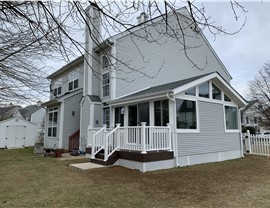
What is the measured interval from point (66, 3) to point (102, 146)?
7610 millimetres

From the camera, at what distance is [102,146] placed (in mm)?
9836

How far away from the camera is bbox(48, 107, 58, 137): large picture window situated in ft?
50.8

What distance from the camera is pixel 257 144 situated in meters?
13.2

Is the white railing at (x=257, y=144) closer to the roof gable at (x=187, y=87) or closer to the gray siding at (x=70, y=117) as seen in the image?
the roof gable at (x=187, y=87)

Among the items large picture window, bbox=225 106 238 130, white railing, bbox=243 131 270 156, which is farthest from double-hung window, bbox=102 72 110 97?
white railing, bbox=243 131 270 156

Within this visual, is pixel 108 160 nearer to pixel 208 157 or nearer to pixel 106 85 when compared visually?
pixel 208 157

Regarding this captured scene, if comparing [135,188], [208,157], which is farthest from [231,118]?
[135,188]

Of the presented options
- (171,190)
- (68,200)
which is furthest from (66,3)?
(171,190)

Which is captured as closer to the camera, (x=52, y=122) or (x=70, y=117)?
(x=70, y=117)

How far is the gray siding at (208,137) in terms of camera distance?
30.9 ft

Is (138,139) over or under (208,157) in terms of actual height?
over

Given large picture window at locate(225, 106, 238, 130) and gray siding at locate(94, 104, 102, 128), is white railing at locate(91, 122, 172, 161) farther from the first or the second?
large picture window at locate(225, 106, 238, 130)

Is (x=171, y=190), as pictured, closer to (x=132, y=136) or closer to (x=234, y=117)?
(x=132, y=136)

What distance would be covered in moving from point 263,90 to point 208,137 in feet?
65.6
